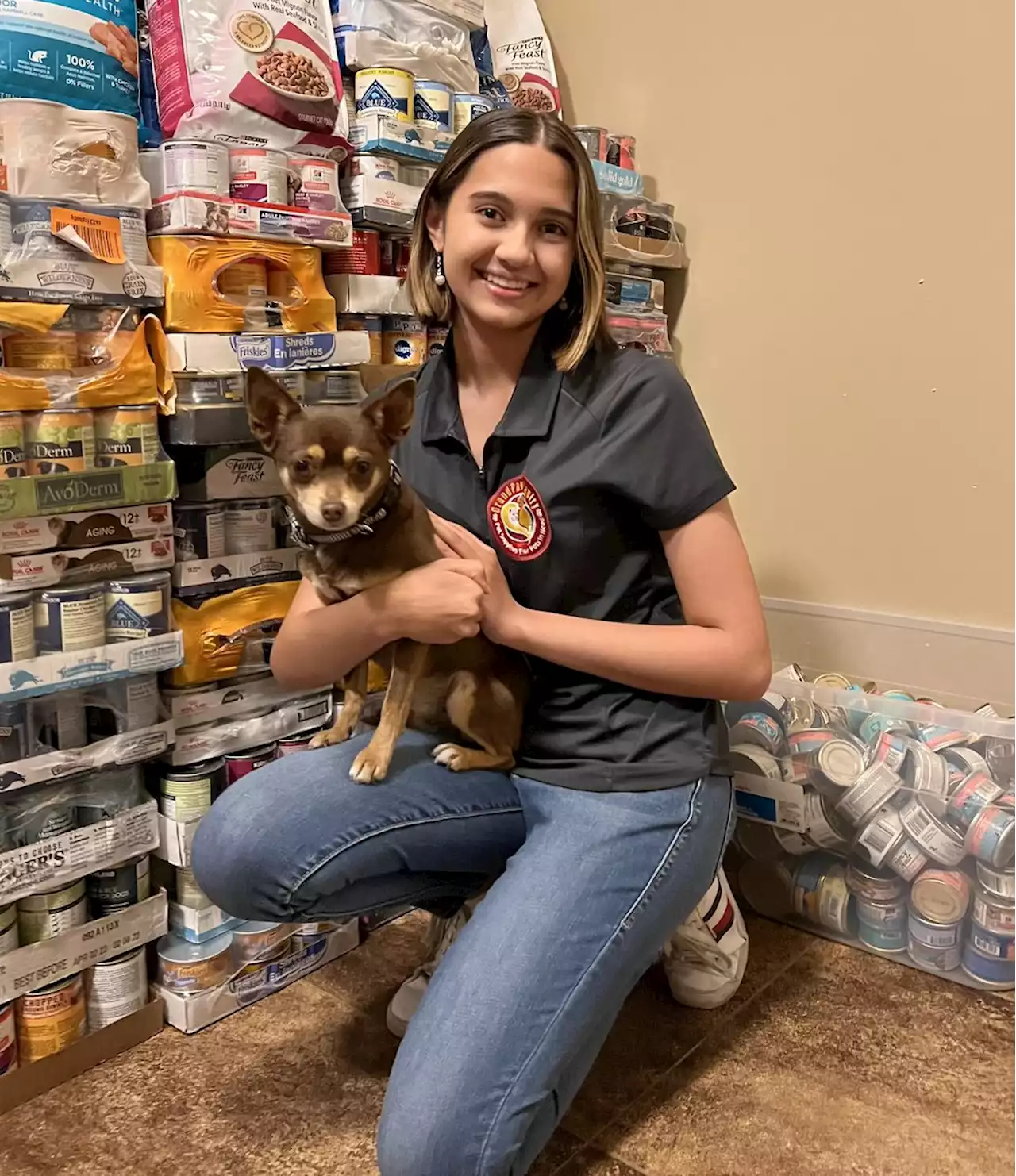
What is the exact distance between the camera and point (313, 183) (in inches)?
65.6

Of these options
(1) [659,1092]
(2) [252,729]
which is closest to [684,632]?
(1) [659,1092]

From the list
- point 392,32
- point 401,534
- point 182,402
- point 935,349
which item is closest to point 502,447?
point 401,534

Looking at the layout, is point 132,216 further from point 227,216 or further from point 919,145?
point 919,145

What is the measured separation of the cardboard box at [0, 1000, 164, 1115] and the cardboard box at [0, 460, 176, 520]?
79 cm

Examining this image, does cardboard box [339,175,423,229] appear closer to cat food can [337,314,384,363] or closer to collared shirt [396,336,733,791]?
cat food can [337,314,384,363]

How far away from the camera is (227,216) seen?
1.54 meters

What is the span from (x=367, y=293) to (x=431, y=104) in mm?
373

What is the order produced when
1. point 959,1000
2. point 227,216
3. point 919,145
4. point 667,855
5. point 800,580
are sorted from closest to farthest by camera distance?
point 667,855 < point 227,216 < point 959,1000 < point 919,145 < point 800,580

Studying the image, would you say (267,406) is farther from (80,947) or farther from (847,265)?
(847,265)

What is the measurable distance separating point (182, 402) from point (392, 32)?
0.80 meters

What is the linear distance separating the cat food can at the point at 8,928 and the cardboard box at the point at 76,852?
31mm

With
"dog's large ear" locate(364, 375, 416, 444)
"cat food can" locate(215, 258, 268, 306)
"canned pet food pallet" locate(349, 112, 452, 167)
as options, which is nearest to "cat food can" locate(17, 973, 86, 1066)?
"dog's large ear" locate(364, 375, 416, 444)

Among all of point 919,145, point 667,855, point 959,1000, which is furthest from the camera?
point 919,145

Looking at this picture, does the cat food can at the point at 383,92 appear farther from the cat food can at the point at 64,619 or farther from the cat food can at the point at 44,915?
the cat food can at the point at 44,915
